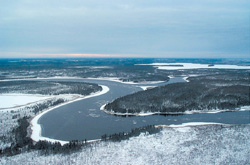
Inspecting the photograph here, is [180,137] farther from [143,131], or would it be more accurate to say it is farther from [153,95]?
[153,95]

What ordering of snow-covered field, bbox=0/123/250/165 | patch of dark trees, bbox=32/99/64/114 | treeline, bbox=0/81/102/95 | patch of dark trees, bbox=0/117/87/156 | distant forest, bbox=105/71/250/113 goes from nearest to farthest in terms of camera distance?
snow-covered field, bbox=0/123/250/165
patch of dark trees, bbox=0/117/87/156
patch of dark trees, bbox=32/99/64/114
distant forest, bbox=105/71/250/113
treeline, bbox=0/81/102/95

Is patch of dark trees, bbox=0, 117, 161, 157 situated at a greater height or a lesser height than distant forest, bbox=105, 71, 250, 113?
lesser

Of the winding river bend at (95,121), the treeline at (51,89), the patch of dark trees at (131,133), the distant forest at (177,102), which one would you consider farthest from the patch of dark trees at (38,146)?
the treeline at (51,89)

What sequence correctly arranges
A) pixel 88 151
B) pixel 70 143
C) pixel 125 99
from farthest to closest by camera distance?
pixel 125 99 → pixel 70 143 → pixel 88 151

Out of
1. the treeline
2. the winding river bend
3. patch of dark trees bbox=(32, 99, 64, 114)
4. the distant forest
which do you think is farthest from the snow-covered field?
the treeline

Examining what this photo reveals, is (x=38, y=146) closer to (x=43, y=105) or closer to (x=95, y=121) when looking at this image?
(x=95, y=121)

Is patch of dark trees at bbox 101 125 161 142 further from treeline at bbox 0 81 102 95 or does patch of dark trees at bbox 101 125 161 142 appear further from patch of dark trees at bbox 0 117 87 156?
treeline at bbox 0 81 102 95

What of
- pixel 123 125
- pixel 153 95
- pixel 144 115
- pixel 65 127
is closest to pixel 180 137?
pixel 123 125

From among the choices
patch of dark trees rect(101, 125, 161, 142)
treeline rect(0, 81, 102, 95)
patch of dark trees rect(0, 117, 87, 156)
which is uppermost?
treeline rect(0, 81, 102, 95)
